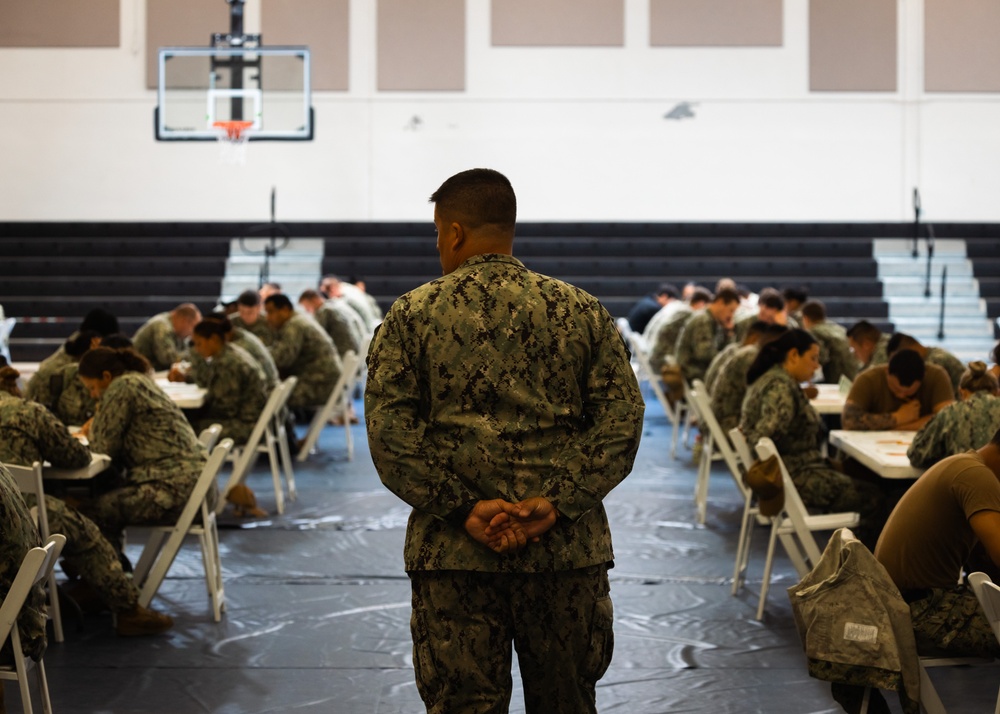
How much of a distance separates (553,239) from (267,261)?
141 inches

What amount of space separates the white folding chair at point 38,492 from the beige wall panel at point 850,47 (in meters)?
13.8

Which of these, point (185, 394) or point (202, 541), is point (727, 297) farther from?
point (202, 541)

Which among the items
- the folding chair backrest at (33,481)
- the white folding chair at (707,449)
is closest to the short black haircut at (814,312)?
the white folding chair at (707,449)

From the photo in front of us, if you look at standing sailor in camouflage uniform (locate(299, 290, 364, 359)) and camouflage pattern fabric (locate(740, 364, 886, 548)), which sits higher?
standing sailor in camouflage uniform (locate(299, 290, 364, 359))

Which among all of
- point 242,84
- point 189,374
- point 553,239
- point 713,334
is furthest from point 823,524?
point 553,239

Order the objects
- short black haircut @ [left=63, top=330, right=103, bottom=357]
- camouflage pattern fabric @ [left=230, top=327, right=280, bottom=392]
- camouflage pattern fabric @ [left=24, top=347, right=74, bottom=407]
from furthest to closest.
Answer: camouflage pattern fabric @ [left=230, top=327, right=280, bottom=392] < short black haircut @ [left=63, top=330, right=103, bottom=357] < camouflage pattern fabric @ [left=24, top=347, right=74, bottom=407]

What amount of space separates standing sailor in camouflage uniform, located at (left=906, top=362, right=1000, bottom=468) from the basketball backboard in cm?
912

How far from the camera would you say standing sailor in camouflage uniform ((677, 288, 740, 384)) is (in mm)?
8328

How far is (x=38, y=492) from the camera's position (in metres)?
3.81

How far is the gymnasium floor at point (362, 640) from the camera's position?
12.0 ft

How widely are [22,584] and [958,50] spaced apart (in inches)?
618

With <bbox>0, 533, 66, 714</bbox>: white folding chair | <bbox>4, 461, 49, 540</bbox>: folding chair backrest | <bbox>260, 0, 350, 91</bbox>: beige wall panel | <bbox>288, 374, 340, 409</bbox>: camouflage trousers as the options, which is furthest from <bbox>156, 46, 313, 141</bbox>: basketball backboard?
<bbox>0, 533, 66, 714</bbox>: white folding chair

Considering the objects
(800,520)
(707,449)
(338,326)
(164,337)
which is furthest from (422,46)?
(800,520)

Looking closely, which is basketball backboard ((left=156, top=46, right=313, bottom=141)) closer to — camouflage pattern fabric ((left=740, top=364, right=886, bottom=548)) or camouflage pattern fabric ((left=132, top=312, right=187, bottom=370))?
camouflage pattern fabric ((left=132, top=312, right=187, bottom=370))
